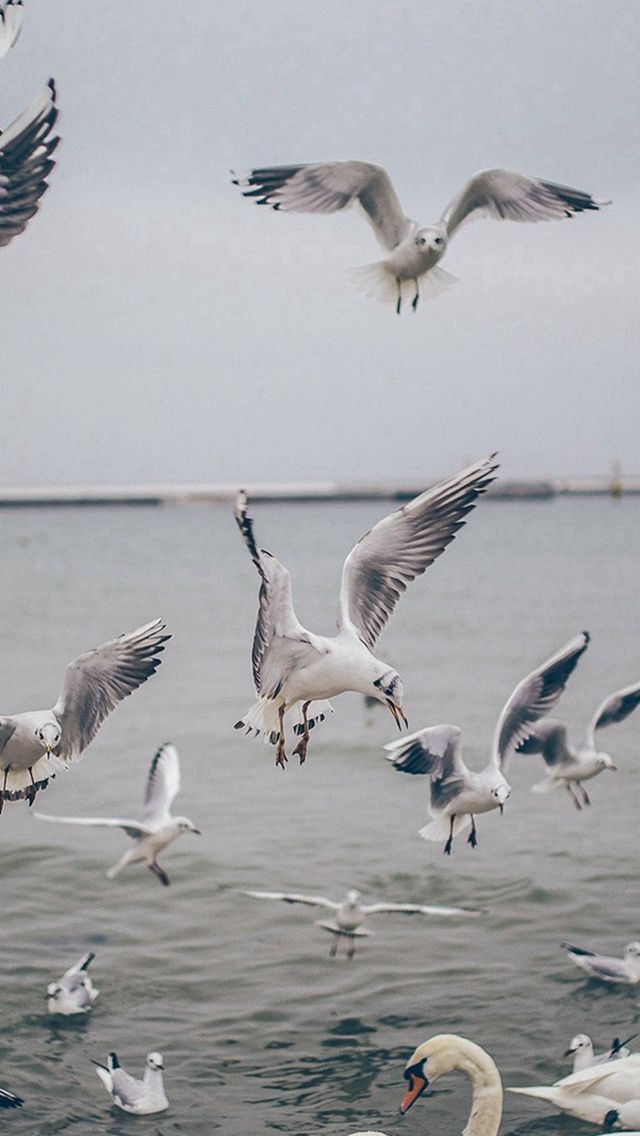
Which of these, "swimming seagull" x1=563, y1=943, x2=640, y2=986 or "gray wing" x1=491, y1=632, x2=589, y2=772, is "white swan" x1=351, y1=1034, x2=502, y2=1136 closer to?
"gray wing" x1=491, y1=632, x2=589, y2=772

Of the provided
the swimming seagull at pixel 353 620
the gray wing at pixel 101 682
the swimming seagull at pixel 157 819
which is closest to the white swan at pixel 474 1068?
the swimming seagull at pixel 157 819

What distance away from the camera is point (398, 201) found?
5055 millimetres

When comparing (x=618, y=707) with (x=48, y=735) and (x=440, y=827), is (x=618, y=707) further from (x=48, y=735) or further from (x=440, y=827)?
(x=48, y=735)

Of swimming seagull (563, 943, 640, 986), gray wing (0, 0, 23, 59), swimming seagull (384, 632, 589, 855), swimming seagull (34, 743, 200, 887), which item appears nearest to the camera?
gray wing (0, 0, 23, 59)

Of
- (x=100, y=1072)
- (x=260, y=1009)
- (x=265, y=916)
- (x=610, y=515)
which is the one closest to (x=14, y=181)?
(x=100, y=1072)

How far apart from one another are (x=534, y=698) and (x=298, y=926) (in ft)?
24.3

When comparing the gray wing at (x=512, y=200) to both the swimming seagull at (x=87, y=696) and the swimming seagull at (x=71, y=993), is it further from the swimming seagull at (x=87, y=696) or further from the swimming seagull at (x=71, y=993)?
the swimming seagull at (x=71, y=993)

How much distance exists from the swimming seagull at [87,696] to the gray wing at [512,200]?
170cm

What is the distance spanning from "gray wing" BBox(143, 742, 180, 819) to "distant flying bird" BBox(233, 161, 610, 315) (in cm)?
406

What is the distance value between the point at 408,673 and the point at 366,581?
2384cm

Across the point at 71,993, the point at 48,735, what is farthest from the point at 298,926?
the point at 48,735

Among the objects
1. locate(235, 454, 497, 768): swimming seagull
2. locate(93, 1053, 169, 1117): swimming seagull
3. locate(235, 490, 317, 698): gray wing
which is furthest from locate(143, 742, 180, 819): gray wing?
locate(235, 490, 317, 698): gray wing

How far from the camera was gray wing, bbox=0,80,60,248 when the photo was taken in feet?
16.2

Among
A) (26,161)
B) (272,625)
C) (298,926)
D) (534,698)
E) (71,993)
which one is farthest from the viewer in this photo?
(298,926)
